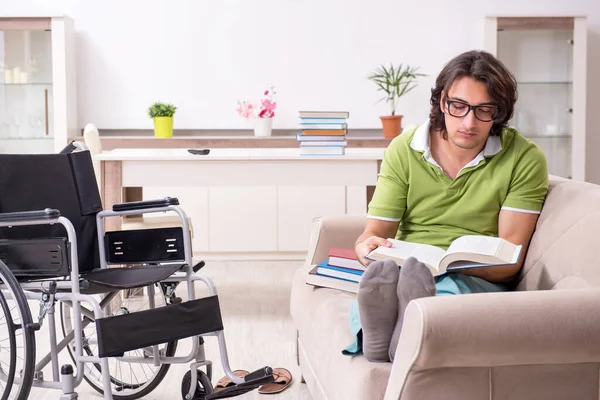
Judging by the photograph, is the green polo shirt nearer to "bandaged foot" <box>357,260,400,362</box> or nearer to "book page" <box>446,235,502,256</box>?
"book page" <box>446,235,502,256</box>

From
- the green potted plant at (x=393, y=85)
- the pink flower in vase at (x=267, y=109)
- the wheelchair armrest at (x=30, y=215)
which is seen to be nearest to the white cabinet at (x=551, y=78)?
the green potted plant at (x=393, y=85)

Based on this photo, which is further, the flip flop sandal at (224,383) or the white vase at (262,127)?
the white vase at (262,127)

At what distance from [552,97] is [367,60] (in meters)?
1.25

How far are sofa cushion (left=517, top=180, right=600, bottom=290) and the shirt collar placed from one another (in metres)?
0.18

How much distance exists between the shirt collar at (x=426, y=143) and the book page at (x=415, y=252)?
1.01ft

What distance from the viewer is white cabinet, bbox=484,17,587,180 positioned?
537 cm

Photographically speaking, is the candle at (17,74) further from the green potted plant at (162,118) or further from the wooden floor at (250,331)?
the wooden floor at (250,331)

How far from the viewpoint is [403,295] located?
164 centimetres

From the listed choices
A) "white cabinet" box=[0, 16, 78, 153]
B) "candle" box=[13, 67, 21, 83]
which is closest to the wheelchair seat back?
"white cabinet" box=[0, 16, 78, 153]

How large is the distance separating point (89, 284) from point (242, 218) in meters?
3.03

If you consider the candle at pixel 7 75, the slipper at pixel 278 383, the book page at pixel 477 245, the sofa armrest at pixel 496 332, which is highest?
the candle at pixel 7 75

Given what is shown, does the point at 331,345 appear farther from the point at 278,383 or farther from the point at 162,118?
the point at 162,118

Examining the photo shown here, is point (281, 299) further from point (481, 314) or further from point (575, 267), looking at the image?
point (481, 314)

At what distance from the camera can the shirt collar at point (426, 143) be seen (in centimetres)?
211
